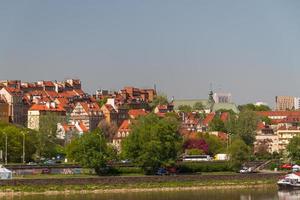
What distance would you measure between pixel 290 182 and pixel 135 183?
1274 centimetres

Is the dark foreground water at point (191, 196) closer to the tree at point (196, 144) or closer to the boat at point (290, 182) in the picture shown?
the boat at point (290, 182)

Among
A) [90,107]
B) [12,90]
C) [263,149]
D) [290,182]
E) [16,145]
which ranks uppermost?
[12,90]

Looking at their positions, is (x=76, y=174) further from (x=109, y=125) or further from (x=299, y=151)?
(x=109, y=125)

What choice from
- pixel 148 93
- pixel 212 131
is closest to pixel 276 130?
pixel 212 131

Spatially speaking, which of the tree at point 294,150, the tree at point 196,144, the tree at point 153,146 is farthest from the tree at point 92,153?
the tree at point 196,144

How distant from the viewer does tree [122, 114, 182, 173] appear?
82812 millimetres

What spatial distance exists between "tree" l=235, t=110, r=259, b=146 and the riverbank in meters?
41.5

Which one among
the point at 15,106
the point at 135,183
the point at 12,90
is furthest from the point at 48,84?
the point at 135,183

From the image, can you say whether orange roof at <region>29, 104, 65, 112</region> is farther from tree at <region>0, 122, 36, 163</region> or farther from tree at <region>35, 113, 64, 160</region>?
tree at <region>0, 122, 36, 163</region>

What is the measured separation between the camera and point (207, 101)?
193875 millimetres

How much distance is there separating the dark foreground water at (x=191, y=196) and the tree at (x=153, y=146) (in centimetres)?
741

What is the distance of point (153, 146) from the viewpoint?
8256 centimetres

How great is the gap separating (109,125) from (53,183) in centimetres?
6551

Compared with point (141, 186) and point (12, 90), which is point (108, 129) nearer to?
point (12, 90)
